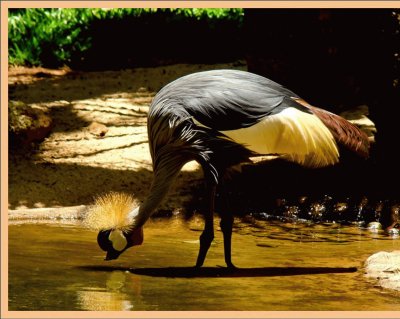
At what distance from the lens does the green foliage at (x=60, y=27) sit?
1538 centimetres

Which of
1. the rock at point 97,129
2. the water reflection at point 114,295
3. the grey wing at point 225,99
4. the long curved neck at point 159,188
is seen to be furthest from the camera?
the rock at point 97,129

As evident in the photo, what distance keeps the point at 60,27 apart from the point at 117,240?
988 cm

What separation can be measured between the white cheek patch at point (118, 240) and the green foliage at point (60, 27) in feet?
30.2

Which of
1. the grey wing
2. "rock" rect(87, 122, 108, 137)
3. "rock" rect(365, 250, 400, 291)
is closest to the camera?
"rock" rect(365, 250, 400, 291)

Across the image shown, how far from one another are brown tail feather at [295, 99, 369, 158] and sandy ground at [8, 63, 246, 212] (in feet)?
7.75

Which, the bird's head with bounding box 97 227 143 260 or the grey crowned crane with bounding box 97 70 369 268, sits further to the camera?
the bird's head with bounding box 97 227 143 260

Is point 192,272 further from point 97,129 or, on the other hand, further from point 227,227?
point 97,129

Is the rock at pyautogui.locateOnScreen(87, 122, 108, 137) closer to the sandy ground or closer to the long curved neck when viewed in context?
the sandy ground

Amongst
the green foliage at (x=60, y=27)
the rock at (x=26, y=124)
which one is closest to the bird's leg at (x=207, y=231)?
the rock at (x=26, y=124)

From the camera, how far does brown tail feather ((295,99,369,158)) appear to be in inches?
258

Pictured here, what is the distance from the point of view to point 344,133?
21.6ft

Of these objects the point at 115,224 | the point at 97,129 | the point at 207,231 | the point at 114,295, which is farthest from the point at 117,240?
the point at 97,129

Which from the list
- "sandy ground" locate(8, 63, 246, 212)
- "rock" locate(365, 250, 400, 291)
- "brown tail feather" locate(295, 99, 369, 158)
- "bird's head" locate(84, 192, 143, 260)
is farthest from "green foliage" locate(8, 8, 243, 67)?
"rock" locate(365, 250, 400, 291)

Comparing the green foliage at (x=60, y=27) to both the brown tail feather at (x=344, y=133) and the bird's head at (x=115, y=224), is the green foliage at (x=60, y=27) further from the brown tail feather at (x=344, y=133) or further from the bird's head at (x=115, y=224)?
the brown tail feather at (x=344, y=133)
